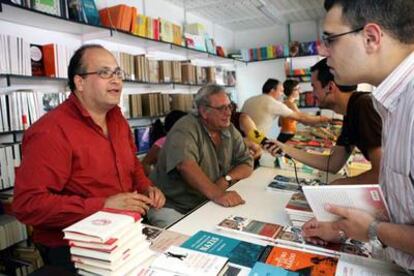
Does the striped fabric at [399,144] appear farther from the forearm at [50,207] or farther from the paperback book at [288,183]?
the forearm at [50,207]

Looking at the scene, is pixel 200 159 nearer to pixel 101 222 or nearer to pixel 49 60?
pixel 101 222

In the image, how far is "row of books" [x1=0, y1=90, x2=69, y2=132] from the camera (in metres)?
2.37

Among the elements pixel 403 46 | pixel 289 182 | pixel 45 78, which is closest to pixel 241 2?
pixel 45 78

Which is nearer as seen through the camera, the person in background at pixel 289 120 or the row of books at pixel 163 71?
the row of books at pixel 163 71

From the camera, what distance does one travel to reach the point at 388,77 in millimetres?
792

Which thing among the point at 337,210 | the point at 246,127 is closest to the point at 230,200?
the point at 337,210

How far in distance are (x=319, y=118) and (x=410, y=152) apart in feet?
11.2

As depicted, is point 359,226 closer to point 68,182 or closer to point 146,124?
point 68,182

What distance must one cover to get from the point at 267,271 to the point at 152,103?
131 inches

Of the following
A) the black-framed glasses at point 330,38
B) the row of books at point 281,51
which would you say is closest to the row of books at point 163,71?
the row of books at point 281,51

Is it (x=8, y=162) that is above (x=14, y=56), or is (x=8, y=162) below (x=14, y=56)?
below

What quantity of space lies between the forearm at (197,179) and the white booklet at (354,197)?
77 cm

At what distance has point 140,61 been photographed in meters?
3.74

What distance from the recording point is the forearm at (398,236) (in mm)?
740
